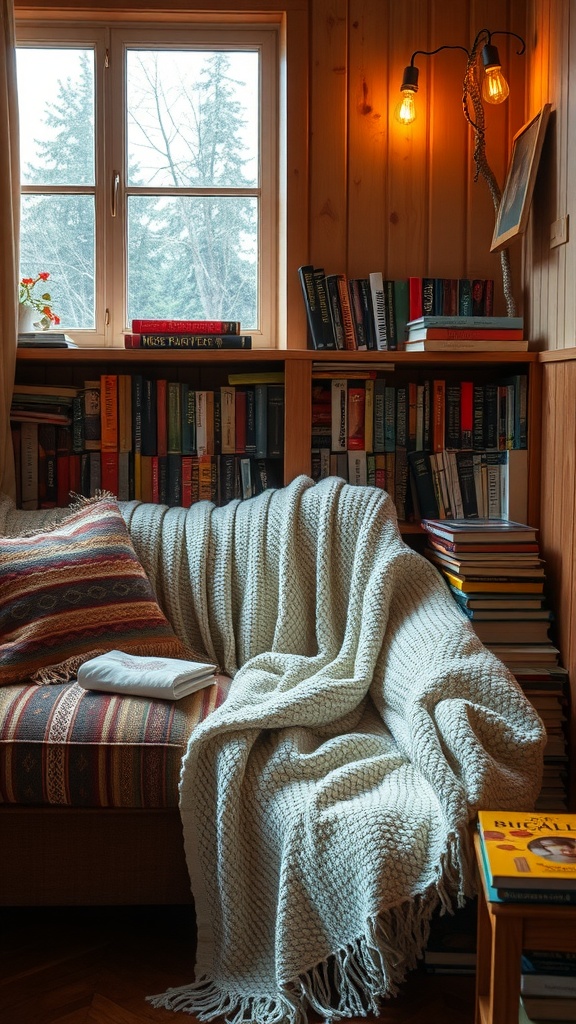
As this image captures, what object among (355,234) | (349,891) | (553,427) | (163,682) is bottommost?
(349,891)

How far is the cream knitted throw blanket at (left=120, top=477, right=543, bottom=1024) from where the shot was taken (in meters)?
1.52

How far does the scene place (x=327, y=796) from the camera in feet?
5.34

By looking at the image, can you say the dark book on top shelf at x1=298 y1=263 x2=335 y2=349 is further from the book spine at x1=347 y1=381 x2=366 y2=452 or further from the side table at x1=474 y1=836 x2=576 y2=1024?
the side table at x1=474 y1=836 x2=576 y2=1024

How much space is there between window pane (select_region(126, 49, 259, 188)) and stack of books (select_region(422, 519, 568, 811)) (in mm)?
1306

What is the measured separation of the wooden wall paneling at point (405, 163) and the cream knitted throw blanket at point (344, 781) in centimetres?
88

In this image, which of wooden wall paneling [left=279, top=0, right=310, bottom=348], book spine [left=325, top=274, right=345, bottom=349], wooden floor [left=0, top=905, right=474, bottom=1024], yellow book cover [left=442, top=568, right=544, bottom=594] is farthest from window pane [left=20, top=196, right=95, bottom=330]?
wooden floor [left=0, top=905, right=474, bottom=1024]

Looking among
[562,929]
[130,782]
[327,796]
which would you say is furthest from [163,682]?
[562,929]

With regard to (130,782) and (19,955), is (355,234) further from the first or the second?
(19,955)

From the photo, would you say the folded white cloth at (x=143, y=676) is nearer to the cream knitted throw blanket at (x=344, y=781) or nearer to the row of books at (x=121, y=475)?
the cream knitted throw blanket at (x=344, y=781)

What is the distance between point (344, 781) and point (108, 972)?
55cm

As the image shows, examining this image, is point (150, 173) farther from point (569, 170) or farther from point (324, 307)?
point (569, 170)

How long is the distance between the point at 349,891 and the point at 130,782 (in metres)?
0.45

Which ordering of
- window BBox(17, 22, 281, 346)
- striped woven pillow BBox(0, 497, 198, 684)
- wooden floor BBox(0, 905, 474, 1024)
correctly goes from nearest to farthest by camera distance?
1. wooden floor BBox(0, 905, 474, 1024)
2. striped woven pillow BBox(0, 497, 198, 684)
3. window BBox(17, 22, 281, 346)

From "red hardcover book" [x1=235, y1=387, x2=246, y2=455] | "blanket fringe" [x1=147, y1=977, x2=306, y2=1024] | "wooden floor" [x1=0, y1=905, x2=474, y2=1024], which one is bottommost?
"wooden floor" [x1=0, y1=905, x2=474, y2=1024]
